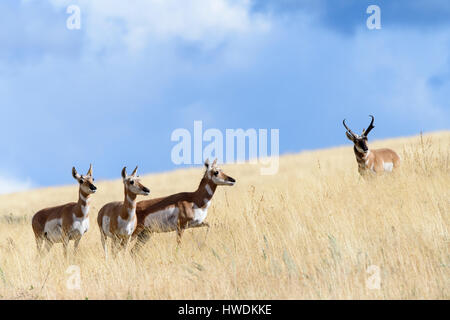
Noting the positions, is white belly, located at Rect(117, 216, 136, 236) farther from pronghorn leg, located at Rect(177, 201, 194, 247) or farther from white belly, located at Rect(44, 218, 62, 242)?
white belly, located at Rect(44, 218, 62, 242)

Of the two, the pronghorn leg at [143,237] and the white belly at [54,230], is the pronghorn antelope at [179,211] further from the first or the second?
the white belly at [54,230]

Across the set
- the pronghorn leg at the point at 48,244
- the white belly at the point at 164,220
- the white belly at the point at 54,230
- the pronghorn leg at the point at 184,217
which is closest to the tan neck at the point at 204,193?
the pronghorn leg at the point at 184,217

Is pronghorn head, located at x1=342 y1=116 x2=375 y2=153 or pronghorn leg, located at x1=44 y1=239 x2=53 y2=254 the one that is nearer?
pronghorn leg, located at x1=44 y1=239 x2=53 y2=254

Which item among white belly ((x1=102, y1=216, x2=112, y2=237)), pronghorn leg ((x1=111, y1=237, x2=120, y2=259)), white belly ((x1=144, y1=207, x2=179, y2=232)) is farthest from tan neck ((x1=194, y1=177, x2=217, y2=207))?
white belly ((x1=102, y1=216, x2=112, y2=237))

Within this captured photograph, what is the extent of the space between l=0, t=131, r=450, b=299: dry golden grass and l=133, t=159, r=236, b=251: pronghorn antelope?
29 centimetres

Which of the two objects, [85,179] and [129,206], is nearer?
[129,206]

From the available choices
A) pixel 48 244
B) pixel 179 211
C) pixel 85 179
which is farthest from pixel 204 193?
pixel 48 244

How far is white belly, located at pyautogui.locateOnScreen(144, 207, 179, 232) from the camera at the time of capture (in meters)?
9.25

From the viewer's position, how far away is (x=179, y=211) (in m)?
9.32

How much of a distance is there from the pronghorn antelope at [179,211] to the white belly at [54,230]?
72.6 inches

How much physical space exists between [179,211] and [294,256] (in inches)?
92.0

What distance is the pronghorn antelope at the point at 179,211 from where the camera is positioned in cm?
927

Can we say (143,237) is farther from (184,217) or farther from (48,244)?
(48,244)

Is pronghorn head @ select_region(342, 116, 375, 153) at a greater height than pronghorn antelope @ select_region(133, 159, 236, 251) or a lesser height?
greater
